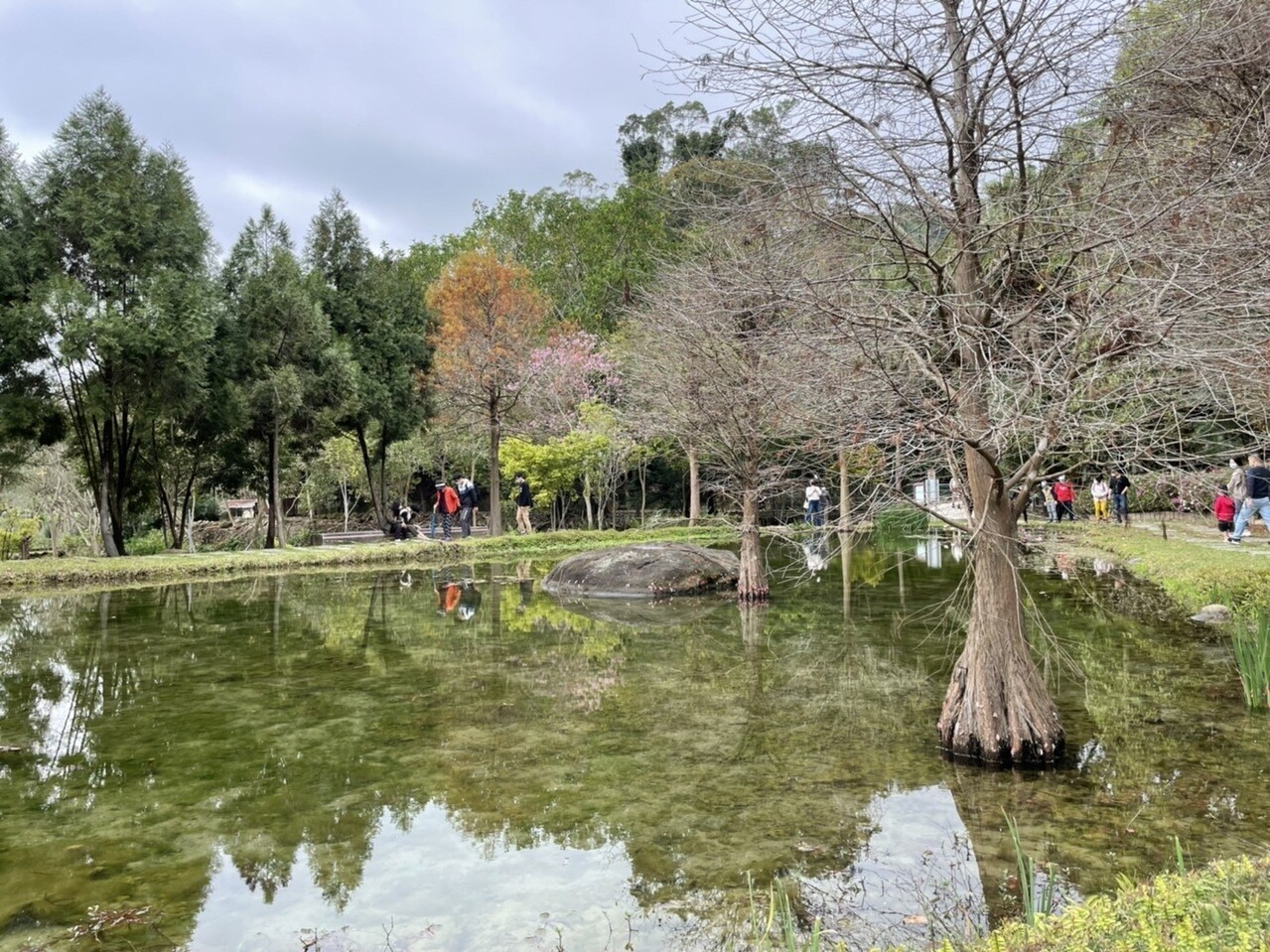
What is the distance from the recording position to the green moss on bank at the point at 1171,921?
99.8 inches

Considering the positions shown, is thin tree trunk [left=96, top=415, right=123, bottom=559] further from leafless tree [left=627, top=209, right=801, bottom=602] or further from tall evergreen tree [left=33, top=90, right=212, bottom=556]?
leafless tree [left=627, top=209, right=801, bottom=602]

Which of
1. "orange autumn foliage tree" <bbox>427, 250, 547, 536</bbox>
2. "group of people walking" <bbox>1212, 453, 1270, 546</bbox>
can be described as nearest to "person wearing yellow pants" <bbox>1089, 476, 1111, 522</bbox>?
"group of people walking" <bbox>1212, 453, 1270, 546</bbox>

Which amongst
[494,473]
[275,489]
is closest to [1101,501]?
[494,473]

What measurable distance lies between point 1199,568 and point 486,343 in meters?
18.8

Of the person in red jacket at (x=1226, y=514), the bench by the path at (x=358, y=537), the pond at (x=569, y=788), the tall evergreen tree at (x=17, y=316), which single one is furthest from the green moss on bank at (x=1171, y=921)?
the bench by the path at (x=358, y=537)

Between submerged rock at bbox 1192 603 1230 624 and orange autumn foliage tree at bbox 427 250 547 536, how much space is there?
18.3m

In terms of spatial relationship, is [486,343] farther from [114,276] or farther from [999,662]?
[999,662]

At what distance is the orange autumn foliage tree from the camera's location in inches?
1025

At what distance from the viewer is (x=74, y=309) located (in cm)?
1717

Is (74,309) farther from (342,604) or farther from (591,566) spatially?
(591,566)

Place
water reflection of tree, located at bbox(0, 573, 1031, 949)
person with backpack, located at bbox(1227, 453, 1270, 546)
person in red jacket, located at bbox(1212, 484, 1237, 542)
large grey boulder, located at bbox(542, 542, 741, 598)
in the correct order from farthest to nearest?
person in red jacket, located at bbox(1212, 484, 1237, 542) < large grey boulder, located at bbox(542, 542, 741, 598) < person with backpack, located at bbox(1227, 453, 1270, 546) < water reflection of tree, located at bbox(0, 573, 1031, 949)

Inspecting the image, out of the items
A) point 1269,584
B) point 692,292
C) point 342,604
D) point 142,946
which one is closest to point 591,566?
point 342,604

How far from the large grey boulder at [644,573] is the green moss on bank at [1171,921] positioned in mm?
12708

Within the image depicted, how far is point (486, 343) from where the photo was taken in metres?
26.2
